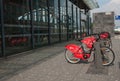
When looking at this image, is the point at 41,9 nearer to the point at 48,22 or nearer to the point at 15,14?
the point at 48,22

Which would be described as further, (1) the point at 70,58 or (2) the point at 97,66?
(1) the point at 70,58

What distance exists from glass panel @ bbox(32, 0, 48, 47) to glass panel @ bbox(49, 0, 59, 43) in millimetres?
1334

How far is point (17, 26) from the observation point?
43.9 feet

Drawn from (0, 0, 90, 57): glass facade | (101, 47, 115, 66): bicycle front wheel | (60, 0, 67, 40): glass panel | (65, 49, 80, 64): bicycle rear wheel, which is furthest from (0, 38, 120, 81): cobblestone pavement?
(60, 0, 67, 40): glass panel

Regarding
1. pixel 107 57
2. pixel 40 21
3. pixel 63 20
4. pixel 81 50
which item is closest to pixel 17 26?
pixel 40 21

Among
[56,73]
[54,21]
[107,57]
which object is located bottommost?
[56,73]

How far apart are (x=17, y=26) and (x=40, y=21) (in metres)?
3.98

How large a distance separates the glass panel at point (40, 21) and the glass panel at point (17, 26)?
3.90 ft

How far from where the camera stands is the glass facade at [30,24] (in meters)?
12.2

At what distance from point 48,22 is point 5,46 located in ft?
24.2

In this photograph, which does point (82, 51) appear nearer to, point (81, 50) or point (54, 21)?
point (81, 50)

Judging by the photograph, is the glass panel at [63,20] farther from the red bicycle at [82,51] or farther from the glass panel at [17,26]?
the red bicycle at [82,51]

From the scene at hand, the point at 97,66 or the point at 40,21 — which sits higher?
the point at 40,21

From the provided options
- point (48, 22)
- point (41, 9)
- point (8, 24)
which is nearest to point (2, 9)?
point (8, 24)
